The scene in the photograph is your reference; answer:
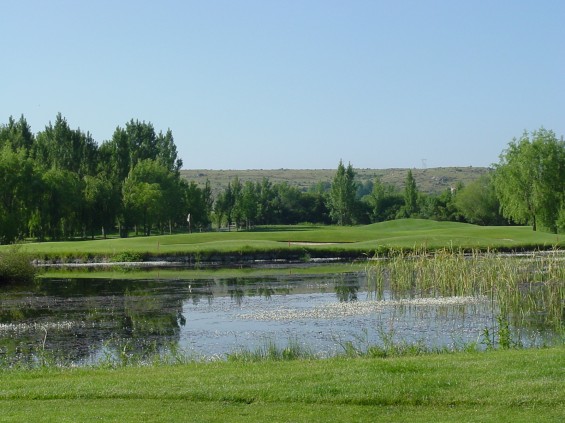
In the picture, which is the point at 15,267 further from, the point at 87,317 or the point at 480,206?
the point at 480,206

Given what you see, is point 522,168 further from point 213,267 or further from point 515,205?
point 213,267

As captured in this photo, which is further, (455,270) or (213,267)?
(213,267)

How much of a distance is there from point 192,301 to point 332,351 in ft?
50.3

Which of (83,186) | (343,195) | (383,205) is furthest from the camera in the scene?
(383,205)

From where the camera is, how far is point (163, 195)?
308 feet

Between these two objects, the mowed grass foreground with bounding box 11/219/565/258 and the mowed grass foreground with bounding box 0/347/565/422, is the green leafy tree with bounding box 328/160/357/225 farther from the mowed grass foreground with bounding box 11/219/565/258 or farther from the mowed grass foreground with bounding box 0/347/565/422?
the mowed grass foreground with bounding box 0/347/565/422

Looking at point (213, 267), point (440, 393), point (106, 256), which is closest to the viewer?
point (440, 393)

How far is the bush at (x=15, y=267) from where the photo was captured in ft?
143

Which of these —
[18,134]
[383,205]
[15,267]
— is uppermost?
[18,134]

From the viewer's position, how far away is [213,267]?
53.8 metres

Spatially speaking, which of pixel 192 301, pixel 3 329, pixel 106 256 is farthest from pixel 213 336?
pixel 106 256

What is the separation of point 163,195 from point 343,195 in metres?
31.7

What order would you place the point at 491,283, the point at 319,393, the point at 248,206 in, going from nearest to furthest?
the point at 319,393 < the point at 491,283 < the point at 248,206

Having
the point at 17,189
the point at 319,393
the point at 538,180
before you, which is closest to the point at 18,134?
the point at 17,189
